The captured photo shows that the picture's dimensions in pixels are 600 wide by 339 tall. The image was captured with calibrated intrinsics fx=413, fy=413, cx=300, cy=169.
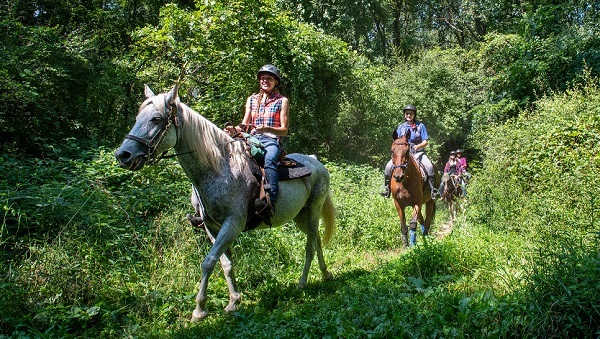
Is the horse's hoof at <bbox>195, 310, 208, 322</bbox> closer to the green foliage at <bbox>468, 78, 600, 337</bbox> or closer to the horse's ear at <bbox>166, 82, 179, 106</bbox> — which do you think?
the horse's ear at <bbox>166, 82, 179, 106</bbox>

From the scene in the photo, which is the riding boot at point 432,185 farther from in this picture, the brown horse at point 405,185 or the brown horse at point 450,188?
the brown horse at point 450,188

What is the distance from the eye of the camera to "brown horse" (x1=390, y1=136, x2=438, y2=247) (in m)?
8.48

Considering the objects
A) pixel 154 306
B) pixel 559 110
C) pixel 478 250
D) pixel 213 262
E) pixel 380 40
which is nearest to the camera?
pixel 213 262

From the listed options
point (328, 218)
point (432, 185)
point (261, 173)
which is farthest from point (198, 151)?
point (432, 185)

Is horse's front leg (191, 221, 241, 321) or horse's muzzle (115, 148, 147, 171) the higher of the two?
horse's muzzle (115, 148, 147, 171)

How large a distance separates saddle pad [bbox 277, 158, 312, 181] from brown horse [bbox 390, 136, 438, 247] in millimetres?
3061

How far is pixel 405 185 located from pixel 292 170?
13.0 feet

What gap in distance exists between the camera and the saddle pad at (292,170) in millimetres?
5641

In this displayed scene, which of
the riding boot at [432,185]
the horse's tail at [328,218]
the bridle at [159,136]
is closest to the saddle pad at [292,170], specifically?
the horse's tail at [328,218]

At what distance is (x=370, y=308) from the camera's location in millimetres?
4055

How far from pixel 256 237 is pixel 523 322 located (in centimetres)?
472

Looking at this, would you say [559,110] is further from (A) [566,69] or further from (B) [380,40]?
(B) [380,40]

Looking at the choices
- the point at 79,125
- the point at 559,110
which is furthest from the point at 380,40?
the point at 79,125

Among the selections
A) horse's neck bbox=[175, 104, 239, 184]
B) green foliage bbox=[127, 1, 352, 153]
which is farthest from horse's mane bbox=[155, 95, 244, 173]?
green foliage bbox=[127, 1, 352, 153]
